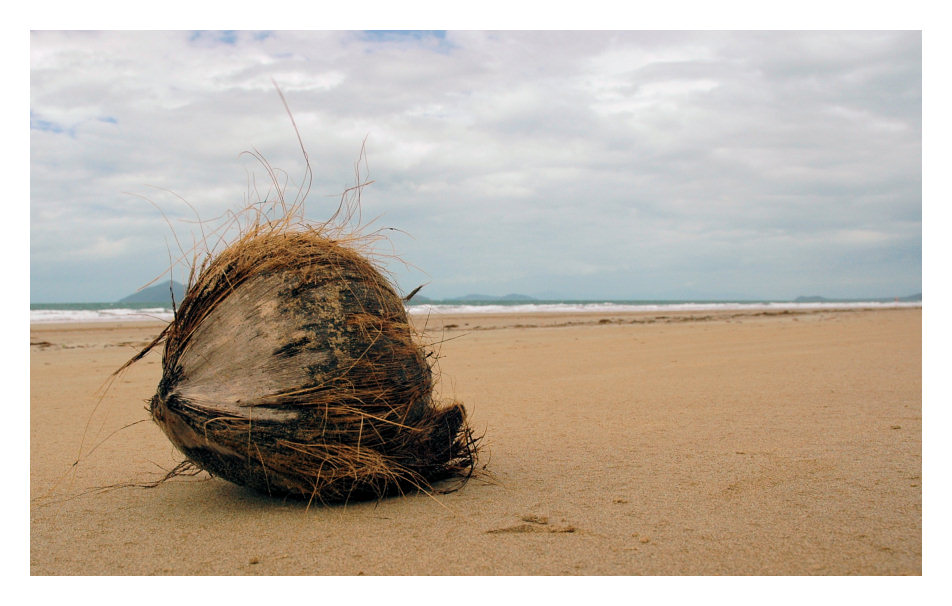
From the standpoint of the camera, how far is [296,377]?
2.85 meters

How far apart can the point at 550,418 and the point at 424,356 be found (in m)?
2.30

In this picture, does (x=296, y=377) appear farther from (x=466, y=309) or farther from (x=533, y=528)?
(x=466, y=309)

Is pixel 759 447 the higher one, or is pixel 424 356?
pixel 424 356

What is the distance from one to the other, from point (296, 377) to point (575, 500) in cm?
139

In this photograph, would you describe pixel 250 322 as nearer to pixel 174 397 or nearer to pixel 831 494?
pixel 174 397

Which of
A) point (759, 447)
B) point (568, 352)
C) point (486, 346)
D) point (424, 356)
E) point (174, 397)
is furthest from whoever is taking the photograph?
point (486, 346)

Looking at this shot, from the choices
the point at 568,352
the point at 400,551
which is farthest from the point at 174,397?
the point at 568,352

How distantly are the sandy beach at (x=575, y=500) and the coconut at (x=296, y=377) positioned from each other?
0.22 meters

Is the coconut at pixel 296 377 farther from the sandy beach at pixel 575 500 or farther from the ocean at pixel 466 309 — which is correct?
the ocean at pixel 466 309

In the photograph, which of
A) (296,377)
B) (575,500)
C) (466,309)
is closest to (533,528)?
(575,500)

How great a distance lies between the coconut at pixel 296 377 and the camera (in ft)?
9.31

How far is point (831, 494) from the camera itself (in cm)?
317

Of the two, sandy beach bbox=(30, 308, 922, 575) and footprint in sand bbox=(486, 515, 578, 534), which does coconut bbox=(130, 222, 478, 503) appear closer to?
sandy beach bbox=(30, 308, 922, 575)

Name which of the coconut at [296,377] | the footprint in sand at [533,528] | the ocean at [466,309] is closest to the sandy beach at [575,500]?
the footprint in sand at [533,528]
